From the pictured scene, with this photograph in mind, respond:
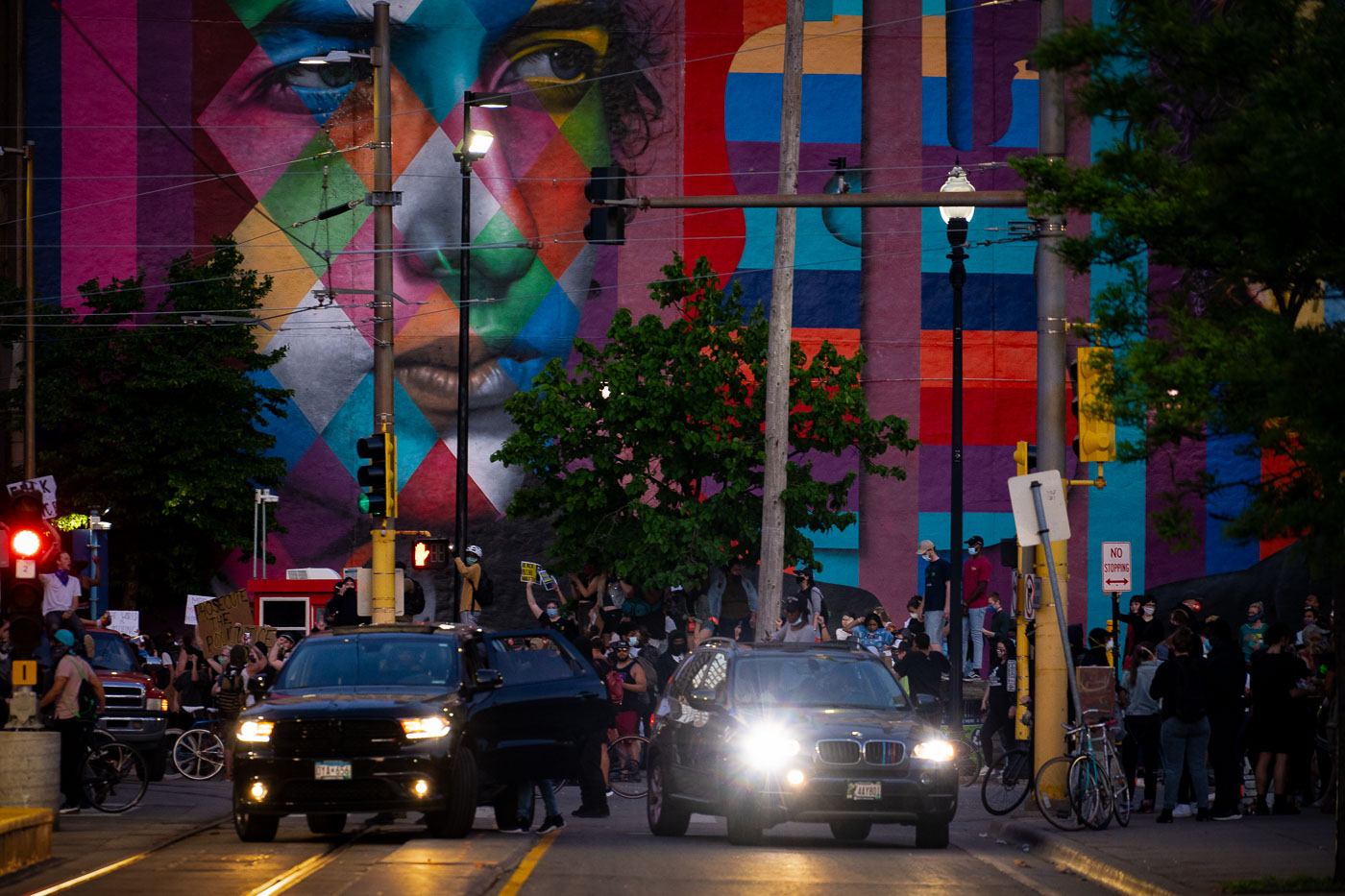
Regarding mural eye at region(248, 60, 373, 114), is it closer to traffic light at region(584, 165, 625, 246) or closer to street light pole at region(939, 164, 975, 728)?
street light pole at region(939, 164, 975, 728)

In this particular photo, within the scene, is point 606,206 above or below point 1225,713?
above

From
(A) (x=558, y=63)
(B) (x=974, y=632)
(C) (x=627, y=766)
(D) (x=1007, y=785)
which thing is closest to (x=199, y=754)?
(C) (x=627, y=766)

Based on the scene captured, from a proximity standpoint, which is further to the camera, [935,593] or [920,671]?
[935,593]

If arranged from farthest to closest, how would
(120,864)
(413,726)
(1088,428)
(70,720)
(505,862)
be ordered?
(70,720) → (1088,428) → (413,726) → (120,864) → (505,862)

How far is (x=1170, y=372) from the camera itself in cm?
1371

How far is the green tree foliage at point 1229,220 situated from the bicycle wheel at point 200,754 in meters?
15.9

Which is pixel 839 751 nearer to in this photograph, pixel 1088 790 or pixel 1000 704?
pixel 1088 790

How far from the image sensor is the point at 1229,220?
43.3 feet

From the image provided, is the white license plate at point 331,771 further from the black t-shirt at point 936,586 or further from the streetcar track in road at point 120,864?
the black t-shirt at point 936,586

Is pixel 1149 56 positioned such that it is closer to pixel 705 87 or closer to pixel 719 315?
pixel 719 315

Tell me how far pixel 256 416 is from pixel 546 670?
73.2 ft

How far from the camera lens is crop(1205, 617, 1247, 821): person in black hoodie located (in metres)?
19.3

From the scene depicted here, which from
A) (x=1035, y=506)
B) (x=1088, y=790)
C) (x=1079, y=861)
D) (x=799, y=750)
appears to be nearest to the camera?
(x=1079, y=861)

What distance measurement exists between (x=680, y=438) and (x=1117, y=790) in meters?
16.4
